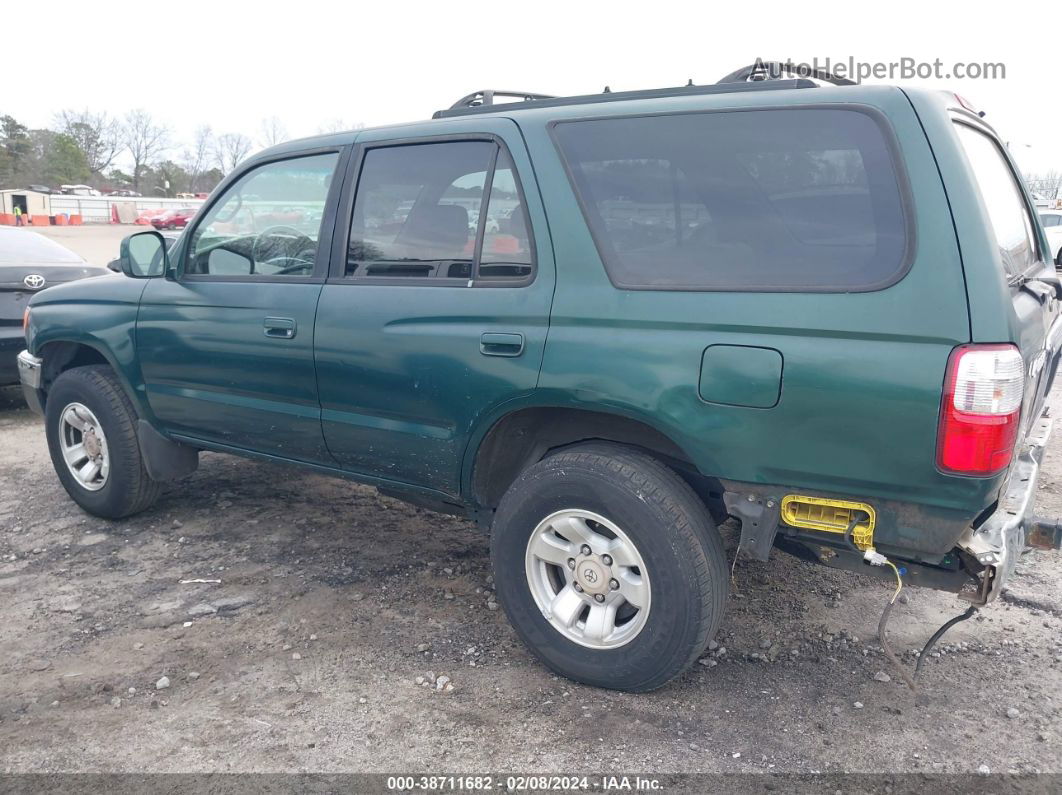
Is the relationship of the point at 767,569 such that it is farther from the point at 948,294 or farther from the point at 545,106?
the point at 545,106

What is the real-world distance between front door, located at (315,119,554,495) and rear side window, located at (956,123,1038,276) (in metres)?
1.38

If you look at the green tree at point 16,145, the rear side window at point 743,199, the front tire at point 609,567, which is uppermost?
the green tree at point 16,145

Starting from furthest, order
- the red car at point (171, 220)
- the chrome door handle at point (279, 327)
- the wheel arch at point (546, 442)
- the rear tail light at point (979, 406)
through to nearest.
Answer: the red car at point (171, 220) → the chrome door handle at point (279, 327) → the wheel arch at point (546, 442) → the rear tail light at point (979, 406)

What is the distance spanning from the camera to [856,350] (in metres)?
2.55

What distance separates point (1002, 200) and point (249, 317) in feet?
9.81

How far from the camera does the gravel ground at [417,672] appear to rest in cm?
280

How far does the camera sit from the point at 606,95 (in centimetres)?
329

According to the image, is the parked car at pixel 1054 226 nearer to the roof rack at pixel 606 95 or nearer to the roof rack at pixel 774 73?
the roof rack at pixel 774 73

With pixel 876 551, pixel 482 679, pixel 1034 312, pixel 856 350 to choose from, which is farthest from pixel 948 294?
pixel 482 679

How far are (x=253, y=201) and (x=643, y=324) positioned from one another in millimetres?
2174

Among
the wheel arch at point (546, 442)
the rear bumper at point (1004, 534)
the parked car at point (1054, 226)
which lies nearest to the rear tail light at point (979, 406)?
the rear bumper at point (1004, 534)

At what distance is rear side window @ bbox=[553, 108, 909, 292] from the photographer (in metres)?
2.60

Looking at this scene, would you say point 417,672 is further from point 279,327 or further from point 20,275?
point 20,275

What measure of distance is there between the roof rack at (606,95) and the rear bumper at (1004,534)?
139 centimetres
